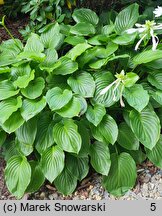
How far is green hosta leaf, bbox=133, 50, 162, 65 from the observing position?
2.80 meters

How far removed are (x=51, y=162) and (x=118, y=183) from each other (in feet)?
1.76

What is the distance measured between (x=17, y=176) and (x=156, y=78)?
1.29 metres

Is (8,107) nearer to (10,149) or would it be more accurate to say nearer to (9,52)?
(10,149)

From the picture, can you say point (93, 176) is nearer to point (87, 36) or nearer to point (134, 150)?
point (134, 150)

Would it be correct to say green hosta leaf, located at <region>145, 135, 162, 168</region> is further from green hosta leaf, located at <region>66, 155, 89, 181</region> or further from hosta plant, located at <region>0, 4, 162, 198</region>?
green hosta leaf, located at <region>66, 155, 89, 181</region>

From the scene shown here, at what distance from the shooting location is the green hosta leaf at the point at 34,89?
2727mm

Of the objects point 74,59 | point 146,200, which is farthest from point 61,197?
point 74,59

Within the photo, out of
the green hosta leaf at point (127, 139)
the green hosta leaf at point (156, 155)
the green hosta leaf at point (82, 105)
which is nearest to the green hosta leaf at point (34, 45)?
the green hosta leaf at point (82, 105)

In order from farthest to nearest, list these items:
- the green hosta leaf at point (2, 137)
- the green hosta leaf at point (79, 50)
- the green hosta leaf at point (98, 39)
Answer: the green hosta leaf at point (98, 39), the green hosta leaf at point (2, 137), the green hosta leaf at point (79, 50)

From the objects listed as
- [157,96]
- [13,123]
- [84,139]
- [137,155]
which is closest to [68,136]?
[84,139]

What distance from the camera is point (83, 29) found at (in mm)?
3174

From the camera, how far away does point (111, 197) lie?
286 centimetres

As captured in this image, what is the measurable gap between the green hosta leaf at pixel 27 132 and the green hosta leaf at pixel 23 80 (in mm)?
282

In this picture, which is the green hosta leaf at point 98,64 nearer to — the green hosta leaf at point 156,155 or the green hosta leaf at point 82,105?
the green hosta leaf at point 82,105
